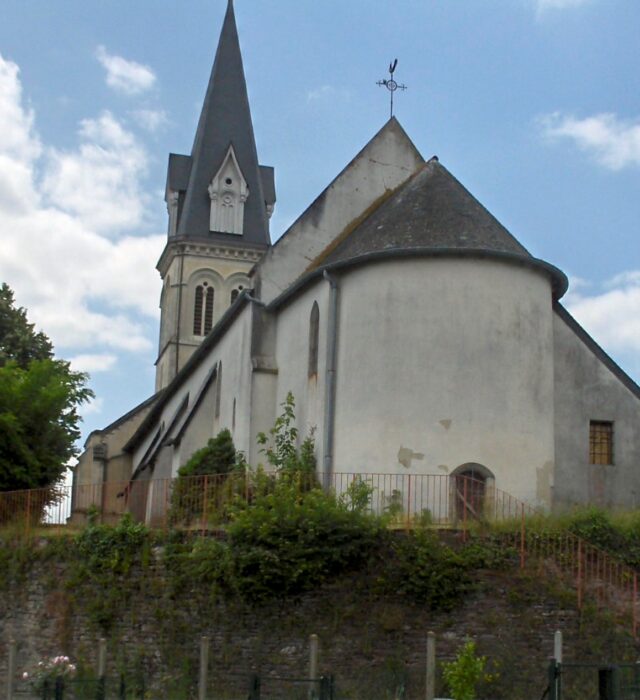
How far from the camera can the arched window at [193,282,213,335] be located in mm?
62688

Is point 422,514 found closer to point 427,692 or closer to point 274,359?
point 427,692

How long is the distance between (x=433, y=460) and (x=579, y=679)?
7496mm

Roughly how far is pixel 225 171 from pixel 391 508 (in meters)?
42.3

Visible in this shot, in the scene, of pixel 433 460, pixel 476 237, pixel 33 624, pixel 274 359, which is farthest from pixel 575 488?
pixel 33 624

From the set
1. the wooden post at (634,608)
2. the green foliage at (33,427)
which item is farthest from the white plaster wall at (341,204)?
the wooden post at (634,608)

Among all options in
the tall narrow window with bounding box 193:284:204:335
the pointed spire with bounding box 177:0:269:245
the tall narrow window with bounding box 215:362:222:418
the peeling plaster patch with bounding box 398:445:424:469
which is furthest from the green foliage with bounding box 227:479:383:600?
the pointed spire with bounding box 177:0:269:245

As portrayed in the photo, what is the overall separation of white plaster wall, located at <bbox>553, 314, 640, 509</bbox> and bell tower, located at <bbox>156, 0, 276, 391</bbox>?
3471 centimetres

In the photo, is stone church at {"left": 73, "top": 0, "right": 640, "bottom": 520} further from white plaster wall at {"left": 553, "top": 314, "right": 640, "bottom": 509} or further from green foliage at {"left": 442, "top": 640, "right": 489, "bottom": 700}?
green foliage at {"left": 442, "top": 640, "right": 489, "bottom": 700}

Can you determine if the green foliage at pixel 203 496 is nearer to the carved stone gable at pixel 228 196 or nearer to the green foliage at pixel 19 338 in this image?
the green foliage at pixel 19 338

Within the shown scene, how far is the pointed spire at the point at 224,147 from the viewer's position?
208ft

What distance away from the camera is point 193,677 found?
20.9 meters

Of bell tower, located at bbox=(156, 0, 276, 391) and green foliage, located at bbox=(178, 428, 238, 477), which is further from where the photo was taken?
bell tower, located at bbox=(156, 0, 276, 391)

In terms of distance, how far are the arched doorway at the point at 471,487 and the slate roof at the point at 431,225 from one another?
188 inches

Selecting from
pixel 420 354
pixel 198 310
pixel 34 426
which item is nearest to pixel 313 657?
pixel 420 354
